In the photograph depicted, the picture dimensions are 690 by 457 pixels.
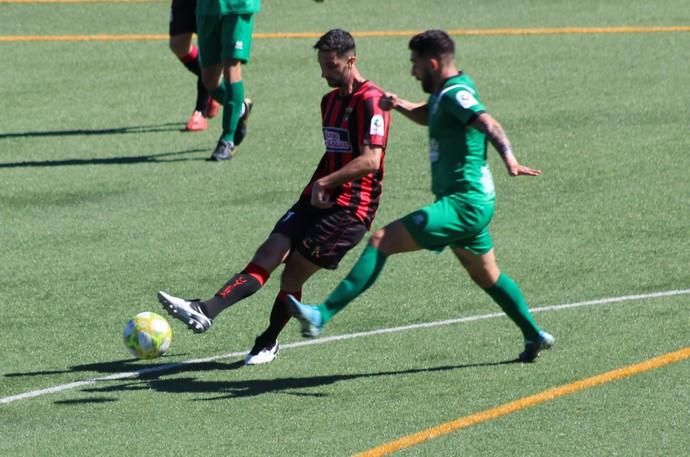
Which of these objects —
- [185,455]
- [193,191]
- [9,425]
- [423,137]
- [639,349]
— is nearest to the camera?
[185,455]

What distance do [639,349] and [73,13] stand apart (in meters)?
14.4

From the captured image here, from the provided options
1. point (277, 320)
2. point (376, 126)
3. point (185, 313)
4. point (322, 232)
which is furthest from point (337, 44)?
point (185, 313)

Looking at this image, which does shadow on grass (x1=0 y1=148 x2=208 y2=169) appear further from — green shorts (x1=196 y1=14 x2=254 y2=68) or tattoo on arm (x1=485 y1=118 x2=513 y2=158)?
tattoo on arm (x1=485 y1=118 x2=513 y2=158)

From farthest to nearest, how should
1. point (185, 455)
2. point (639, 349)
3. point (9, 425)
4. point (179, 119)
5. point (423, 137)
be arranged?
point (179, 119), point (423, 137), point (639, 349), point (9, 425), point (185, 455)

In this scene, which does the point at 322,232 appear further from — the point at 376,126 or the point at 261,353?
the point at 261,353

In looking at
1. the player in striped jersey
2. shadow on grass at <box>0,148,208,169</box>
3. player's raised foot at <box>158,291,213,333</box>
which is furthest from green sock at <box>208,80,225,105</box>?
player's raised foot at <box>158,291,213,333</box>

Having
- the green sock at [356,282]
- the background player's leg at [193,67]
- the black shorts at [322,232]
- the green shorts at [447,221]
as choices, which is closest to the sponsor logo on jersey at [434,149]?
the green shorts at [447,221]

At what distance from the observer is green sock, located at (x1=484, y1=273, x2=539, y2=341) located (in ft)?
32.5

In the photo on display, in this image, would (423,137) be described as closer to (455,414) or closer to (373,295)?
(373,295)

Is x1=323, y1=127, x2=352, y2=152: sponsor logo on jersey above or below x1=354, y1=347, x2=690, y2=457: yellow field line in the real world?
above

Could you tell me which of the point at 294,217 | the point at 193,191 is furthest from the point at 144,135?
the point at 294,217

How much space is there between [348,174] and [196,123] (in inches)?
302

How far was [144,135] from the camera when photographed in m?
17.2

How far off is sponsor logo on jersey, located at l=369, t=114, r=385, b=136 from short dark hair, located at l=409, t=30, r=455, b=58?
62cm
